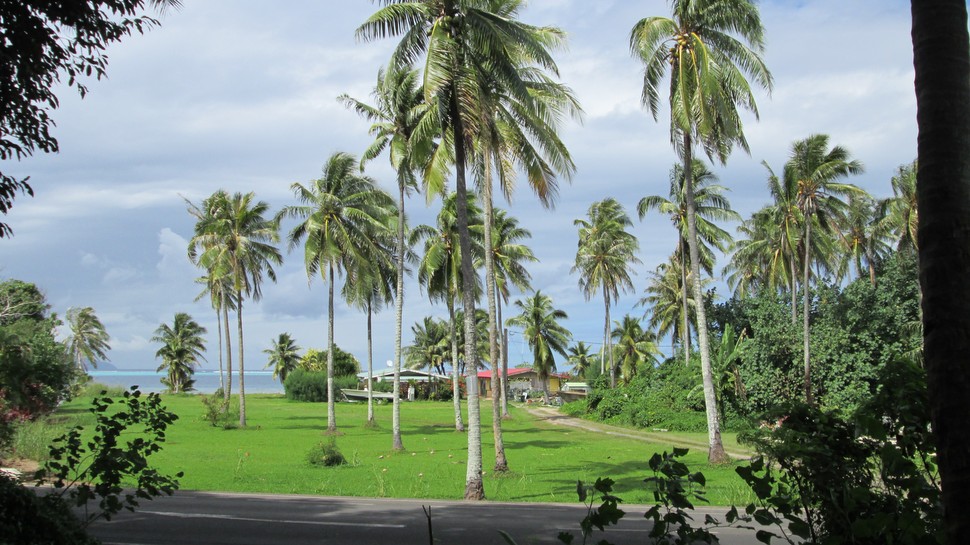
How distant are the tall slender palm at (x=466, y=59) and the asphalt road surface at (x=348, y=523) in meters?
3.13

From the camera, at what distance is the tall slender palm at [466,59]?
16.7 m

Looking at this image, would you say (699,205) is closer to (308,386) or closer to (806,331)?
(806,331)

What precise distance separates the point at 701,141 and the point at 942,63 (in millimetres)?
21611

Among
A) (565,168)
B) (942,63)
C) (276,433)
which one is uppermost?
(565,168)

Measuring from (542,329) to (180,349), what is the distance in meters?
51.8

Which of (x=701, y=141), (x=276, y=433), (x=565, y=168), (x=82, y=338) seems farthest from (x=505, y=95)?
(x=82, y=338)

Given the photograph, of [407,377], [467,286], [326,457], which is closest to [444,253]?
[326,457]

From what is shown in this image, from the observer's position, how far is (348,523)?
1229cm

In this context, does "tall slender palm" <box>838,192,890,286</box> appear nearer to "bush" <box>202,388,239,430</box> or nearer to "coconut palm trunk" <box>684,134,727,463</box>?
"coconut palm trunk" <box>684,134,727,463</box>

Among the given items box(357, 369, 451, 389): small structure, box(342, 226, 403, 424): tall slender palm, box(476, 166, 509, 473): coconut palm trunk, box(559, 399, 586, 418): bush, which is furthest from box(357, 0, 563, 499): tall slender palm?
box(357, 369, 451, 389): small structure

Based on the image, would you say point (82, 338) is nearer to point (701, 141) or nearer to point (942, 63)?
point (701, 141)

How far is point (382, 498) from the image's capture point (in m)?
16.7

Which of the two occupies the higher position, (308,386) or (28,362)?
(28,362)

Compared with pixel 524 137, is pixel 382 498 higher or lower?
lower
